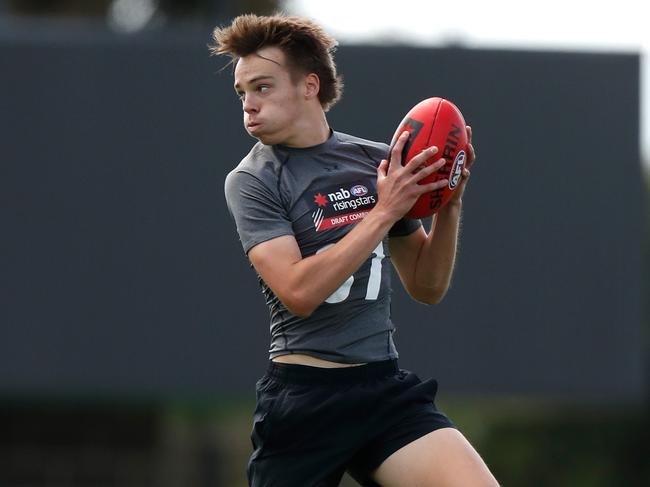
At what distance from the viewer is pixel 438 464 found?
5.18 meters

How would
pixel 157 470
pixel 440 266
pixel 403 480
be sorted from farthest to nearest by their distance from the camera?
1. pixel 157 470
2. pixel 440 266
3. pixel 403 480

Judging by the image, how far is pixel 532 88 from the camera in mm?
13758

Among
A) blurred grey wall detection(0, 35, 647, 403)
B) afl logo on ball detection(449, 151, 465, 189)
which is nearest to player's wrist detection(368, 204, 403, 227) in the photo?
afl logo on ball detection(449, 151, 465, 189)

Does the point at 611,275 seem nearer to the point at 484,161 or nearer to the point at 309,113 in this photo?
the point at 484,161

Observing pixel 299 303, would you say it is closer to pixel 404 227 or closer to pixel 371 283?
pixel 371 283

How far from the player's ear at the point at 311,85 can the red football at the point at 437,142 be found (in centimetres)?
35

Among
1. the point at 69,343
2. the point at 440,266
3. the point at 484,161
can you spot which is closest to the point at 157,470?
the point at 69,343

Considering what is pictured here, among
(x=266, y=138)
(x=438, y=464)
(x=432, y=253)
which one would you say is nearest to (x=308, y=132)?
(x=266, y=138)

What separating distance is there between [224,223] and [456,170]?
26.5ft

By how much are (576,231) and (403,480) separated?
8.66 metres

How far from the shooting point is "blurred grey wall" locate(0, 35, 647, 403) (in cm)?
1336

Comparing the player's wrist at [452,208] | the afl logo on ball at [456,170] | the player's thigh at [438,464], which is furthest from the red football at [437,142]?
the player's thigh at [438,464]

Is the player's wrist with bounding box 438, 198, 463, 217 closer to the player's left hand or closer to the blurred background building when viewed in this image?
the player's left hand

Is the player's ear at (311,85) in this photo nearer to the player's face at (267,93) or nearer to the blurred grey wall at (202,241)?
the player's face at (267,93)
